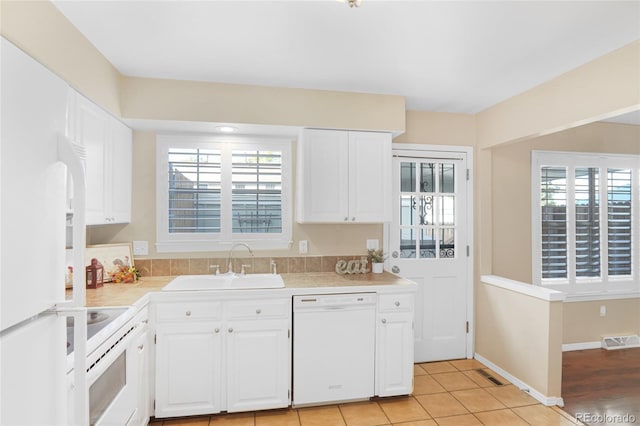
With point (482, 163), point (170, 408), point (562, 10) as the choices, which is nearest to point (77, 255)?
point (170, 408)

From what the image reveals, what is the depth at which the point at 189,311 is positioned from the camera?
239cm

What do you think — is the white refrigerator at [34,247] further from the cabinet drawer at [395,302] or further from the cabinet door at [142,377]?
the cabinet drawer at [395,302]

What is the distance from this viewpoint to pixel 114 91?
244 cm

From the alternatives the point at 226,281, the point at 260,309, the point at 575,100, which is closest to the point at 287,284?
the point at 260,309

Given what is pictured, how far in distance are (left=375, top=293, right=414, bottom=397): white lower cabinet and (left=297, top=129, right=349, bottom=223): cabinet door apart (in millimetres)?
803

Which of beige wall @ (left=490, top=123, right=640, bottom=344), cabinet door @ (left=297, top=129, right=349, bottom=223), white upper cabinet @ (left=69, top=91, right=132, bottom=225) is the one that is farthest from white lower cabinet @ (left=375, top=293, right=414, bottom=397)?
white upper cabinet @ (left=69, top=91, right=132, bottom=225)

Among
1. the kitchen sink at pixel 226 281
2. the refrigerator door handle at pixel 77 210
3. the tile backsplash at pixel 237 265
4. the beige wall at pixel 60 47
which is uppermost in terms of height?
the beige wall at pixel 60 47

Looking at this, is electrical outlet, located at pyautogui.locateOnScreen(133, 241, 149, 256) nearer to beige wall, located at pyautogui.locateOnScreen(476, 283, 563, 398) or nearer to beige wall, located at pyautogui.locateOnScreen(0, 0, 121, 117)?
beige wall, located at pyautogui.locateOnScreen(0, 0, 121, 117)

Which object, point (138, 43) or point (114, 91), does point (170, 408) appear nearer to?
point (114, 91)

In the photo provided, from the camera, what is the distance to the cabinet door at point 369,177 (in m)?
2.96

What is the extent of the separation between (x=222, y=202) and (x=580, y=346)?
4034 mm

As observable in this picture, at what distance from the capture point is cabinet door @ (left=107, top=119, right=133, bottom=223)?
251cm

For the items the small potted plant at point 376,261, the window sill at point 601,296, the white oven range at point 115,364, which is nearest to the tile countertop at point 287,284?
the small potted plant at point 376,261

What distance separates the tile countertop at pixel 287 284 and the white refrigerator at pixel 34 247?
1.34m
